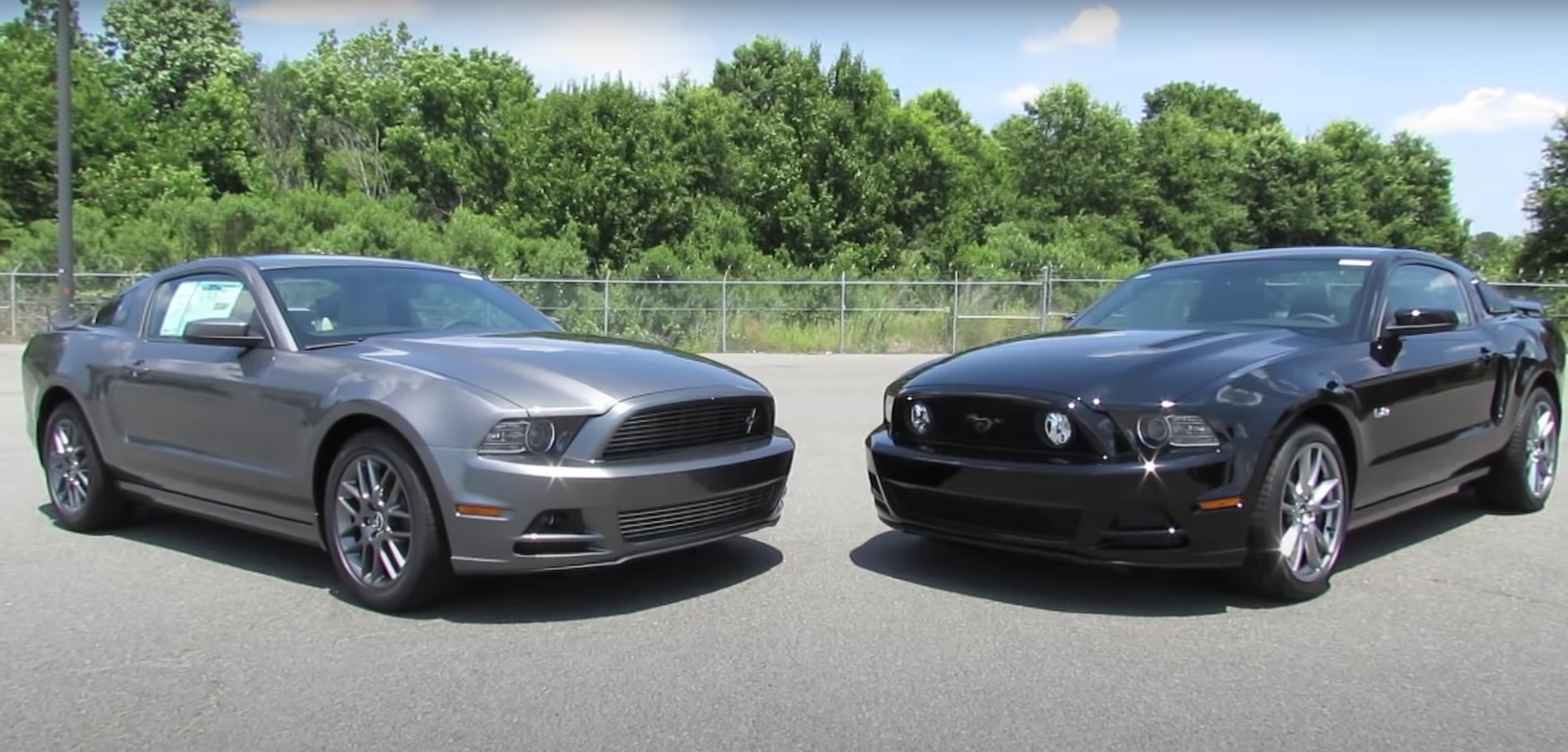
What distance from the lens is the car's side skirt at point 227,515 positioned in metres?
5.12

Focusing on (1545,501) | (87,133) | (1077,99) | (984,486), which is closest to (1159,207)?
(1077,99)

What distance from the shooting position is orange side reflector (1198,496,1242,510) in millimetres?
4555

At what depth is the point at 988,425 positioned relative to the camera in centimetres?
507

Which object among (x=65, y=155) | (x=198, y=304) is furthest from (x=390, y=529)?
(x=65, y=155)

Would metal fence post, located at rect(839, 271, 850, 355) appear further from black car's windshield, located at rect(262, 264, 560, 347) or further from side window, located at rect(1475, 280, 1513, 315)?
black car's windshield, located at rect(262, 264, 560, 347)

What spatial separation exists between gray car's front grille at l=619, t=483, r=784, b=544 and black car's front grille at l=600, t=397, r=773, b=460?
0.80 feet

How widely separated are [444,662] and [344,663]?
1.17 feet

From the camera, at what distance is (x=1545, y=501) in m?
7.28

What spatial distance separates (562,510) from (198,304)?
8.93ft

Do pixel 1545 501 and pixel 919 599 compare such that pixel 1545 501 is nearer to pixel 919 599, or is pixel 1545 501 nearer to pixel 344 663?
pixel 919 599

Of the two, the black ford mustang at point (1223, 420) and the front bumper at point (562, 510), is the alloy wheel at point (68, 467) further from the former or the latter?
the black ford mustang at point (1223, 420)

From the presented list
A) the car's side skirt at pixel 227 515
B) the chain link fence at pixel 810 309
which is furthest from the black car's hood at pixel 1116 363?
the chain link fence at pixel 810 309

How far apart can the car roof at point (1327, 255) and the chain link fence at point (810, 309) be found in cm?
1804

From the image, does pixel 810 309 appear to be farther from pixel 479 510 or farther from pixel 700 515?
pixel 479 510
